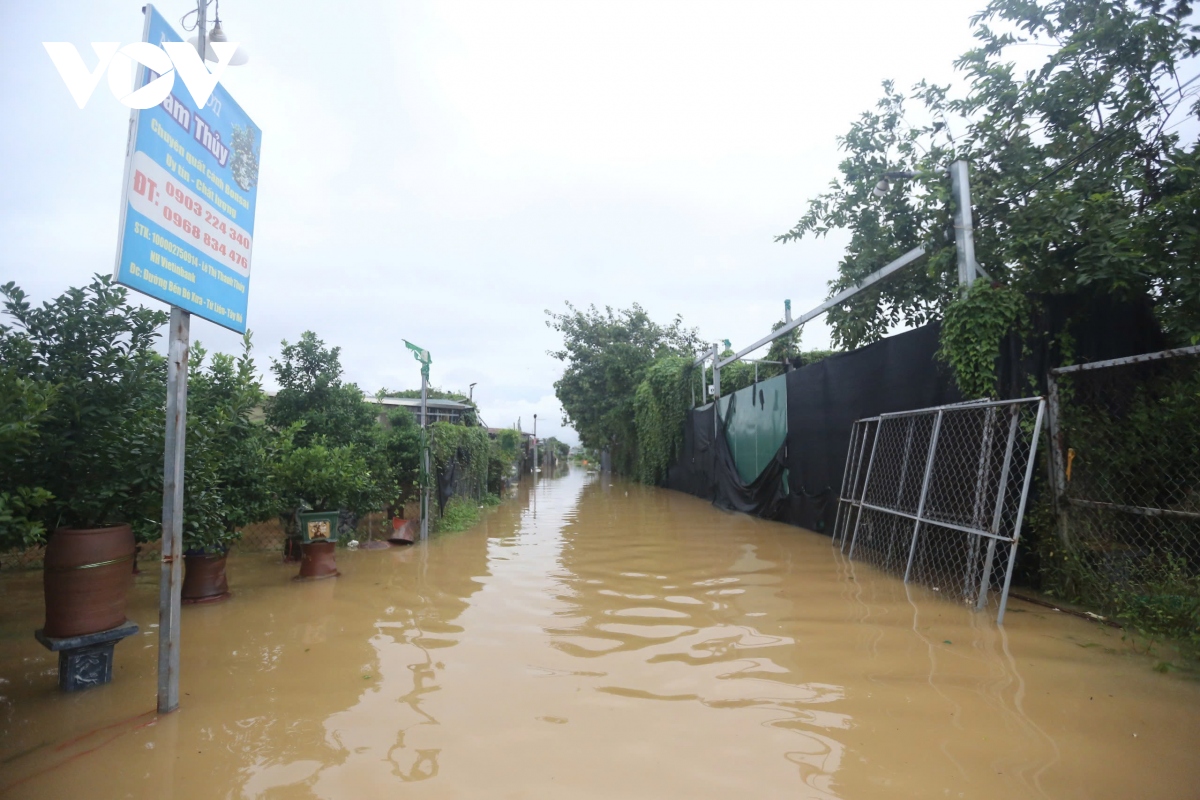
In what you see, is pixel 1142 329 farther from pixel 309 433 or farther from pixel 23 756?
pixel 309 433

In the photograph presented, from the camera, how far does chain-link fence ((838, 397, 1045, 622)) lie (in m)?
4.83

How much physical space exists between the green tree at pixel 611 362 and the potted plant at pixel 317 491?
1671 cm

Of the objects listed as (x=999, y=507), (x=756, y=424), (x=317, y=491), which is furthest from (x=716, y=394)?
(x=999, y=507)

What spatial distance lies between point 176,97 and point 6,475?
2388mm

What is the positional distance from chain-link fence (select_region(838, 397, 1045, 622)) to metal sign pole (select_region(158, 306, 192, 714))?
504cm

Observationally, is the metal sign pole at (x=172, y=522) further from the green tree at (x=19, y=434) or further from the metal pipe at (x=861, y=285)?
the metal pipe at (x=861, y=285)

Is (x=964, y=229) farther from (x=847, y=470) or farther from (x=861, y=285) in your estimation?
(x=847, y=470)

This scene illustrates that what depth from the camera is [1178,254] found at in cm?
486

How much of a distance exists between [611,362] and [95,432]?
20.8m

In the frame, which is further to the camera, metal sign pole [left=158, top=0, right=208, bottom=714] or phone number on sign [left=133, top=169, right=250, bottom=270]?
metal sign pole [left=158, top=0, right=208, bottom=714]

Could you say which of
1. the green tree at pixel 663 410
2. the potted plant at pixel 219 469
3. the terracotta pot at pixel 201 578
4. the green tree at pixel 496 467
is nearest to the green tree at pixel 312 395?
the potted plant at pixel 219 469

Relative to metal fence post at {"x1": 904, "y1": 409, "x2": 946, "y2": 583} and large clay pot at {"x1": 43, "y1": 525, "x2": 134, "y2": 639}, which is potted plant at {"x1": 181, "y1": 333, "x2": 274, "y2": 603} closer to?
large clay pot at {"x1": 43, "y1": 525, "x2": 134, "y2": 639}

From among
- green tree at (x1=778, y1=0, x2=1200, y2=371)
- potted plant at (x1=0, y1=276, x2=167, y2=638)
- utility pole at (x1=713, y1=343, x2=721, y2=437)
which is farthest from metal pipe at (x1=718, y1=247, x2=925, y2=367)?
potted plant at (x1=0, y1=276, x2=167, y2=638)

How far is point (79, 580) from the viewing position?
352 cm
